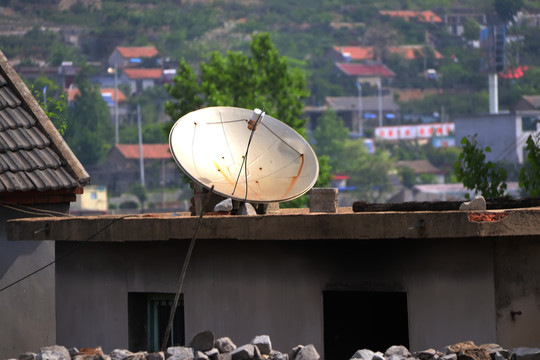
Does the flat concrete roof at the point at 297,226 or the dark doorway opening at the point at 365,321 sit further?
the dark doorway opening at the point at 365,321

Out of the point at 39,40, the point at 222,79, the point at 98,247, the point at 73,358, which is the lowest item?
the point at 73,358

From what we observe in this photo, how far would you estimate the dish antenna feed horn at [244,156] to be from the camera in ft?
37.7

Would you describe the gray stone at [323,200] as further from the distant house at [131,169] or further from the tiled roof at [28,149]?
the distant house at [131,169]

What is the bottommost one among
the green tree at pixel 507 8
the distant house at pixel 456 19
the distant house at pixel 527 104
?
the distant house at pixel 527 104

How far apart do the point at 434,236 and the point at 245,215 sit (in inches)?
82.5

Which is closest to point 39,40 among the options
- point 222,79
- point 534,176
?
point 222,79

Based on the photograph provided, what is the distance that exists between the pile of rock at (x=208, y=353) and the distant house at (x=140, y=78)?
7176 inches

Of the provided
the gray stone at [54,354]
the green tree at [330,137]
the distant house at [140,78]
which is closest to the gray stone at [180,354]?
the gray stone at [54,354]

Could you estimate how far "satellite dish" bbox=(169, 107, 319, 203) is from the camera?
37.8 feet

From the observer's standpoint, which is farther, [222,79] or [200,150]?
[222,79]

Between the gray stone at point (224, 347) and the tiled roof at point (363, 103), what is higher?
the tiled roof at point (363, 103)

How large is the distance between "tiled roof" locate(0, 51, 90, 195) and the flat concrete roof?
1585 millimetres

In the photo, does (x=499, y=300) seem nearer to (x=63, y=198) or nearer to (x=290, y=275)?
(x=290, y=275)

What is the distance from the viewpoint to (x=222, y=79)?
2330 inches
